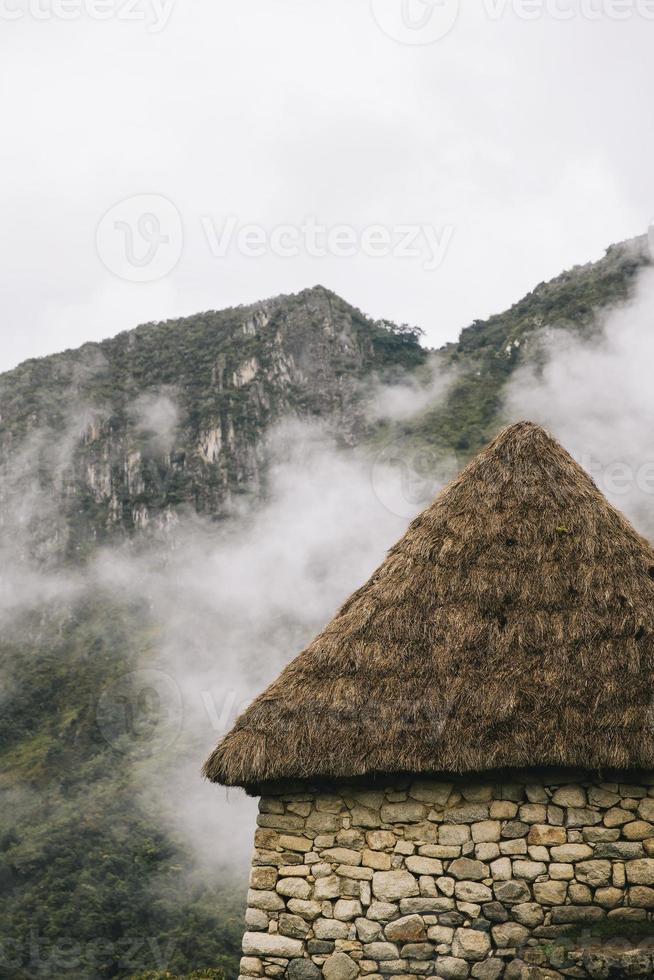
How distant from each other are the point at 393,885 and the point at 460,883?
0.46m

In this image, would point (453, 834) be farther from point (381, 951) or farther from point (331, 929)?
point (331, 929)

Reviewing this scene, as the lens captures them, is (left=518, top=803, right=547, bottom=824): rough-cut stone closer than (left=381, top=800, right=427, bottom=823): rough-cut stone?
Yes

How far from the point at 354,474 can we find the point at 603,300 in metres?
24.8

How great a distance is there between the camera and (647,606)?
718cm

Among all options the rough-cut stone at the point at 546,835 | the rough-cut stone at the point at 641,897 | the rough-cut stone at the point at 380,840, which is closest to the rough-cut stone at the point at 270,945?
the rough-cut stone at the point at 380,840

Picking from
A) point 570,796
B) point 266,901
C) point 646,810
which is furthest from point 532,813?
point 266,901

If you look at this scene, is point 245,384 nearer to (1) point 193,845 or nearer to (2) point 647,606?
(1) point 193,845

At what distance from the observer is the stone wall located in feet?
21.1

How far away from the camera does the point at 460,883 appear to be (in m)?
6.57

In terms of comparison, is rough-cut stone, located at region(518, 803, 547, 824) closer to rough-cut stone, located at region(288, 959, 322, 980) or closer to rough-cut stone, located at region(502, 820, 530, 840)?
rough-cut stone, located at region(502, 820, 530, 840)

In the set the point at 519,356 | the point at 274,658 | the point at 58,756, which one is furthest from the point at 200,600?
the point at 519,356

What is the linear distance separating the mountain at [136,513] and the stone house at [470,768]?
71.6 feet

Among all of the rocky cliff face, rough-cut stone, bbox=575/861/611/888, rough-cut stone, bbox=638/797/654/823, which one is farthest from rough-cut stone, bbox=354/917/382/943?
the rocky cliff face

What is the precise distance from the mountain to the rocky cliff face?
0.19 m
